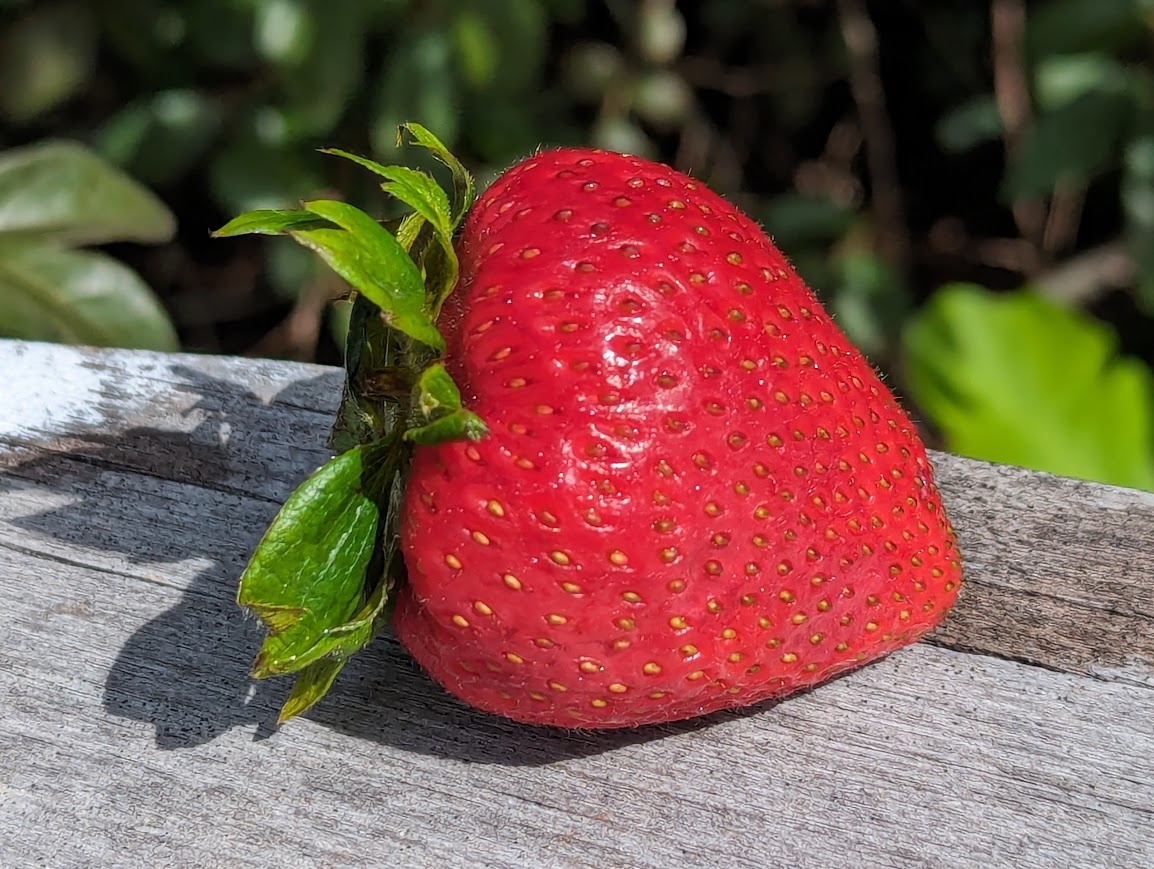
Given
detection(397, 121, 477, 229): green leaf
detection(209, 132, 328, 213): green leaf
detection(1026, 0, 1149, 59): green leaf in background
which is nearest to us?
detection(397, 121, 477, 229): green leaf

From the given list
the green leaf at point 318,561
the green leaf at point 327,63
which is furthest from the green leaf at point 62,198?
the green leaf at point 318,561


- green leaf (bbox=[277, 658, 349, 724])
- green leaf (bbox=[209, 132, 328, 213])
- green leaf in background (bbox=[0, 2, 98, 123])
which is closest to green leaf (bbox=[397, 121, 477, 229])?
green leaf (bbox=[277, 658, 349, 724])

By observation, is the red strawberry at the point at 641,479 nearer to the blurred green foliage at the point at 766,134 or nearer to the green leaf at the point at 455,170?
the green leaf at the point at 455,170

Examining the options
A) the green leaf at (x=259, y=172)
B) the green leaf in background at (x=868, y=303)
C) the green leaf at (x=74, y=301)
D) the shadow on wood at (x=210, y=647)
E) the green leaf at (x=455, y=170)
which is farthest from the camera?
the green leaf in background at (x=868, y=303)

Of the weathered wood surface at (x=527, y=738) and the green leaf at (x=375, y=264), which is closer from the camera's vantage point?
the green leaf at (x=375, y=264)

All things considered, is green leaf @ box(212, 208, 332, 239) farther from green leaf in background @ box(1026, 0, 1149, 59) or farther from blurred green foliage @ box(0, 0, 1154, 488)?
green leaf in background @ box(1026, 0, 1149, 59)

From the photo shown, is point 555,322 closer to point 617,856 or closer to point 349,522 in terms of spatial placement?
point 349,522

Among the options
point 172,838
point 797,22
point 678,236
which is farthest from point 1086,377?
point 172,838

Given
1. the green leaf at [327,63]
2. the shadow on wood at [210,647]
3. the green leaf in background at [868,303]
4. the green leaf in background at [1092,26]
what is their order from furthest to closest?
the green leaf in background at [868,303] < the green leaf in background at [1092,26] < the green leaf at [327,63] < the shadow on wood at [210,647]
